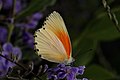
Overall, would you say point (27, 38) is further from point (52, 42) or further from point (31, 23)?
point (52, 42)

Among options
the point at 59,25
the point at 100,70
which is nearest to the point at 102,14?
the point at 100,70

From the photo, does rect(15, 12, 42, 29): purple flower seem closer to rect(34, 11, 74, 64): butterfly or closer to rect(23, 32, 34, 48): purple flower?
rect(23, 32, 34, 48): purple flower

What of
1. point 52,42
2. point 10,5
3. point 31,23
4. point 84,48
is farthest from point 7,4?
point 52,42

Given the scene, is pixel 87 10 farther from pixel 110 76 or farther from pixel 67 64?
pixel 67 64

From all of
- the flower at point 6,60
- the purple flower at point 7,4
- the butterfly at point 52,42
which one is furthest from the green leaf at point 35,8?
the butterfly at point 52,42

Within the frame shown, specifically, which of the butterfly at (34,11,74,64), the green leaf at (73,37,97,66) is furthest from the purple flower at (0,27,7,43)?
the butterfly at (34,11,74,64)

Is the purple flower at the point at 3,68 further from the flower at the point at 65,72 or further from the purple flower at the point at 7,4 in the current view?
the purple flower at the point at 7,4
